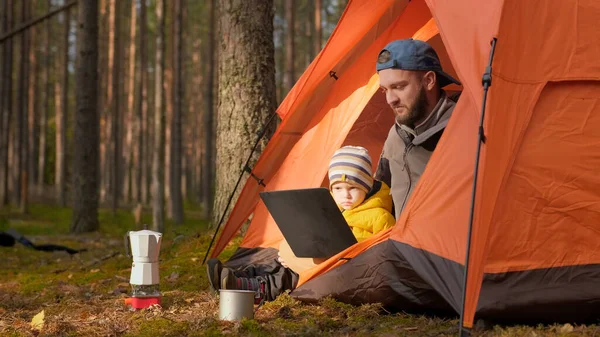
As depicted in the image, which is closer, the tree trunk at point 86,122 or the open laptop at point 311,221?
the open laptop at point 311,221

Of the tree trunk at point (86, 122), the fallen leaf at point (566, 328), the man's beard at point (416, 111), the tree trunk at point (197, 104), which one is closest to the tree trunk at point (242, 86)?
the man's beard at point (416, 111)

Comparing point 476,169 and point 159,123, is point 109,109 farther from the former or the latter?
point 476,169

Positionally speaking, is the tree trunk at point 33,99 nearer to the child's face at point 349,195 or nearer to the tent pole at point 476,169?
the child's face at point 349,195

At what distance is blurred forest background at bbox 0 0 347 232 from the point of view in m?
6.84

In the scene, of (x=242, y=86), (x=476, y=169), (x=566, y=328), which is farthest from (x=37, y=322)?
(x=242, y=86)

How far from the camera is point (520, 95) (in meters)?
3.78

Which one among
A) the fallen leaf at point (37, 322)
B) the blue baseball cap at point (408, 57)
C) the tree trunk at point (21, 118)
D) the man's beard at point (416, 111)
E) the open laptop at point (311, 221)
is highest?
the tree trunk at point (21, 118)

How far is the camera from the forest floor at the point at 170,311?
3.76 metres

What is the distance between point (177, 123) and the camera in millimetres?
15883

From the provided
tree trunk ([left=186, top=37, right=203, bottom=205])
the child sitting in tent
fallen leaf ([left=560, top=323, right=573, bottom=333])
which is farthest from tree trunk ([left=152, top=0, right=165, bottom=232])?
tree trunk ([left=186, top=37, right=203, bottom=205])

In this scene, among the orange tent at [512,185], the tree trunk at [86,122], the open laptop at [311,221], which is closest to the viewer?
the orange tent at [512,185]

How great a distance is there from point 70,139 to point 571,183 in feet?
104

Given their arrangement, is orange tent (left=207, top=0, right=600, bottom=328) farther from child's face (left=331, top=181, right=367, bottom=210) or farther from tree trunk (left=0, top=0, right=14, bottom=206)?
tree trunk (left=0, top=0, right=14, bottom=206)

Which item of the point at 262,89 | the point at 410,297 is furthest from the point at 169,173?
the point at 410,297
